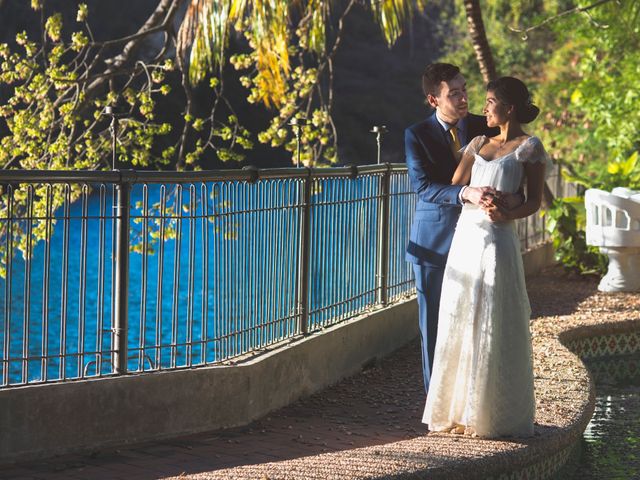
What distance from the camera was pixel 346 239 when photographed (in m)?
9.26

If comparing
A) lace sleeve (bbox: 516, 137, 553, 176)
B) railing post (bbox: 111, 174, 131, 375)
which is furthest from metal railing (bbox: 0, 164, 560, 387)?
lace sleeve (bbox: 516, 137, 553, 176)

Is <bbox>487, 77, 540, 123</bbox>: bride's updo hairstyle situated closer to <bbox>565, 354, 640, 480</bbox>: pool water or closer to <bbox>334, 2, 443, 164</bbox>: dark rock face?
<bbox>565, 354, 640, 480</bbox>: pool water

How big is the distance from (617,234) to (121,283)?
828 cm

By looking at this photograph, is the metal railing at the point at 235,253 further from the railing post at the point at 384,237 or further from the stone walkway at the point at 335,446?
the stone walkway at the point at 335,446

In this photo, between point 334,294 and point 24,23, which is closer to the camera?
point 334,294

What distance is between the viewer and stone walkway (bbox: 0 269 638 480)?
5.39 metres

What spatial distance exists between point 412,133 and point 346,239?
109 inches

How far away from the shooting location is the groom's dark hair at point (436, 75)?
6.41m

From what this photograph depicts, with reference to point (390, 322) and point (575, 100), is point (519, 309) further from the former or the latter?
point (575, 100)

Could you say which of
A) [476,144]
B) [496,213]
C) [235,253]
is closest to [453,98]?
[476,144]

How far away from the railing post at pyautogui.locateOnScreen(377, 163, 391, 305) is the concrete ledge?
5.88 ft

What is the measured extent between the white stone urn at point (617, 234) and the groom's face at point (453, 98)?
748 cm

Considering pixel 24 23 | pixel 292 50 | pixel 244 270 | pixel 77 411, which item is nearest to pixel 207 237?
pixel 244 270

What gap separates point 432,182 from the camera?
652 centimetres
